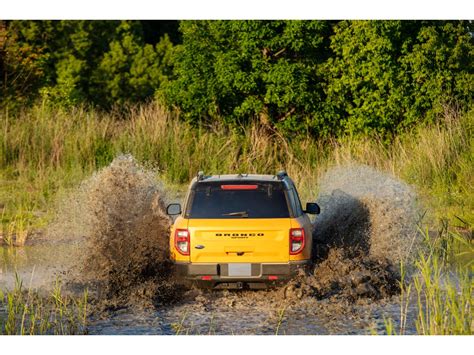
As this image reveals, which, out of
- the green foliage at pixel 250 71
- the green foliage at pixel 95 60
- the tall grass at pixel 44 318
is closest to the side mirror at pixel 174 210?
the tall grass at pixel 44 318

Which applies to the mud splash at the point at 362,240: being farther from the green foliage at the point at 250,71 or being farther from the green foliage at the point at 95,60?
the green foliage at the point at 95,60

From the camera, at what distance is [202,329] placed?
12.4 m

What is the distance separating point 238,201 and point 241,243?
73 cm

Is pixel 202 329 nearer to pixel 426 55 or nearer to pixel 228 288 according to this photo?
pixel 228 288

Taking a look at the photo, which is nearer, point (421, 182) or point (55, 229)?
point (55, 229)

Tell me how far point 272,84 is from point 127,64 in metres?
13.5

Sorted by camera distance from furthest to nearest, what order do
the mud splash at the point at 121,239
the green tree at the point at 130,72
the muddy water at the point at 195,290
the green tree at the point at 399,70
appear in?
1. the green tree at the point at 130,72
2. the green tree at the point at 399,70
3. the mud splash at the point at 121,239
4. the muddy water at the point at 195,290

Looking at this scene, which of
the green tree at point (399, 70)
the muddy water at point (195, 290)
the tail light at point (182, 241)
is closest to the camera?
the muddy water at point (195, 290)

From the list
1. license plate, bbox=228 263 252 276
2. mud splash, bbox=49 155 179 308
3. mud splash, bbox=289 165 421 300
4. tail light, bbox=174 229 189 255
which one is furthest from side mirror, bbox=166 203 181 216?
mud splash, bbox=289 165 421 300

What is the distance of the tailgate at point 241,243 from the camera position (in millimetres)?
13938

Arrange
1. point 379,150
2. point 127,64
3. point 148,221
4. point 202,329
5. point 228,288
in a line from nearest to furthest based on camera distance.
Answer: point 202,329, point 228,288, point 148,221, point 379,150, point 127,64

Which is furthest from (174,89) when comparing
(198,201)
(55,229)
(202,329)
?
(202,329)

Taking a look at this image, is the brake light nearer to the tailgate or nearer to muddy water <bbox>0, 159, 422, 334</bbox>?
the tailgate

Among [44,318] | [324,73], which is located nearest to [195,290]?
[44,318]
